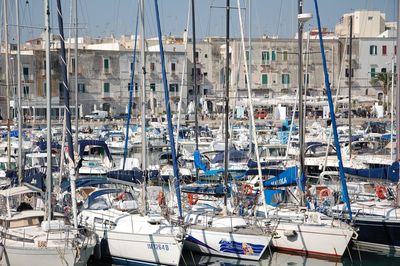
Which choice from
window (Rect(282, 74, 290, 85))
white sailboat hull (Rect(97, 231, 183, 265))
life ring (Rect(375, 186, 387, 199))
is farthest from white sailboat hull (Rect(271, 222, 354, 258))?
window (Rect(282, 74, 290, 85))

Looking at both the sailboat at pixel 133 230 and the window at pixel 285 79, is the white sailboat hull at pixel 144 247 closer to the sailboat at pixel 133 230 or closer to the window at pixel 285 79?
the sailboat at pixel 133 230

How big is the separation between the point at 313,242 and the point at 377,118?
148ft

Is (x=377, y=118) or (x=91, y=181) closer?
(x=91, y=181)

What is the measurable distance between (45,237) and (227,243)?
527 centimetres

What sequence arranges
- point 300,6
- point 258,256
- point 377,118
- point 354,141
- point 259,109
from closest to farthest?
point 258,256
point 300,6
point 354,141
point 377,118
point 259,109

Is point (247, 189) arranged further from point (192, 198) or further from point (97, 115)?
point (97, 115)

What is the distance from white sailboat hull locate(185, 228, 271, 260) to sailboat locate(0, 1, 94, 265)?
3.51m

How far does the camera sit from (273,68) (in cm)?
7031

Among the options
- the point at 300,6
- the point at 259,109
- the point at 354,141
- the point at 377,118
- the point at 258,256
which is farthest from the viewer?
the point at 259,109

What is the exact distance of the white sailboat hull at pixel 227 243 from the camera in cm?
2075

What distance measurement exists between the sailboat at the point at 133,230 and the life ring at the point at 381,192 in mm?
8071

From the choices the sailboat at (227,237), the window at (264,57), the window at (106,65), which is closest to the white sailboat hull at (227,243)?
the sailboat at (227,237)

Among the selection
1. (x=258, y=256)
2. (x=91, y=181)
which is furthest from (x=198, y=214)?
(x=91, y=181)

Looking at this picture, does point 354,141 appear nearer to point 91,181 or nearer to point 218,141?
point 218,141
